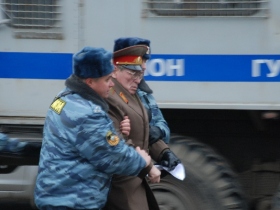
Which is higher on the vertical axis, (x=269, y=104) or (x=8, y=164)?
(x=269, y=104)

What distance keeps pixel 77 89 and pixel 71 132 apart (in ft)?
0.71

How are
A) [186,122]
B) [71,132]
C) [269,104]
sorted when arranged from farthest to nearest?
[186,122]
[269,104]
[71,132]

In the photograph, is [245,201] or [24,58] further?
[245,201]

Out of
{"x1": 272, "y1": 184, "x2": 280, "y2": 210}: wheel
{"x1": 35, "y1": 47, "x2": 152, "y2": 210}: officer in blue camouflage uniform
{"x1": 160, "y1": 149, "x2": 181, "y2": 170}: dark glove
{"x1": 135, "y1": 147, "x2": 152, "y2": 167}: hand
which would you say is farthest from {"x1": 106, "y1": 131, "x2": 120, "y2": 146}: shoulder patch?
{"x1": 272, "y1": 184, "x2": 280, "y2": 210}: wheel

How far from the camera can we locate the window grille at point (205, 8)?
16.0 ft

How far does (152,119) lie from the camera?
410 cm

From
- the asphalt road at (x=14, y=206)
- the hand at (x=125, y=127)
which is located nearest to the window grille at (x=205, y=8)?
the hand at (x=125, y=127)

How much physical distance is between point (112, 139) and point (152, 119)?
78 cm

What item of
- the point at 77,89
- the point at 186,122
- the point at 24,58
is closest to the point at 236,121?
the point at 186,122

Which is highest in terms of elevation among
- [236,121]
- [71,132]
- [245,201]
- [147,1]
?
[147,1]

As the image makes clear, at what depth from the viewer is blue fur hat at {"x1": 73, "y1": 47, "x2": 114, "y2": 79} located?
11.0 feet

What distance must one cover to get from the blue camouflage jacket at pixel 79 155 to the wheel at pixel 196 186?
1.75 m

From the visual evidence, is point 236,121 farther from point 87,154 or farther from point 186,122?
point 87,154

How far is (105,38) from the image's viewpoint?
4.95 metres
